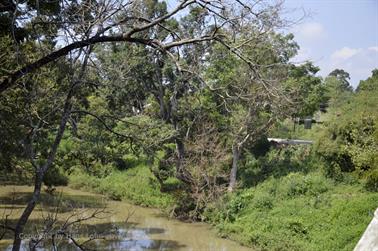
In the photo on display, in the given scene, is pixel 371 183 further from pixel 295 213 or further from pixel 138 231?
pixel 138 231

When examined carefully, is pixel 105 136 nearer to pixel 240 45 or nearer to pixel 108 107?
pixel 108 107

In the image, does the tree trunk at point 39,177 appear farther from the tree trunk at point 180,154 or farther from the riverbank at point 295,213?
the tree trunk at point 180,154

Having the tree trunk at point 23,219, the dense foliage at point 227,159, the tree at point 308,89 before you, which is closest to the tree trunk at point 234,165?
the dense foliage at point 227,159

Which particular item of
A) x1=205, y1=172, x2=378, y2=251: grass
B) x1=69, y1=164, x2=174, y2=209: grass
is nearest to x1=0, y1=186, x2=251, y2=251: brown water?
x1=69, y1=164, x2=174, y2=209: grass

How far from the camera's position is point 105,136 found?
52.0 feet

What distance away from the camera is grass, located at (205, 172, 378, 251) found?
1317cm

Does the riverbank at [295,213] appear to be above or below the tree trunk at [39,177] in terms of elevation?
below

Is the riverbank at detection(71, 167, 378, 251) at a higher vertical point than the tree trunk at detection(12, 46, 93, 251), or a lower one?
lower

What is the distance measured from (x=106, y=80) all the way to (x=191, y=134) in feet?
43.8

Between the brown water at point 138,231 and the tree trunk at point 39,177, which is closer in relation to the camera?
the tree trunk at point 39,177

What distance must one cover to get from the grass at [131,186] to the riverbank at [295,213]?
0.14m

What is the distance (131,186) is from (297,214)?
924 cm

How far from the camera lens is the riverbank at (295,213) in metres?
13.2

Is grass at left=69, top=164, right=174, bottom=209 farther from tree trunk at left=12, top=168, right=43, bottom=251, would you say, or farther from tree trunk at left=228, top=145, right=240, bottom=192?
tree trunk at left=12, top=168, right=43, bottom=251
